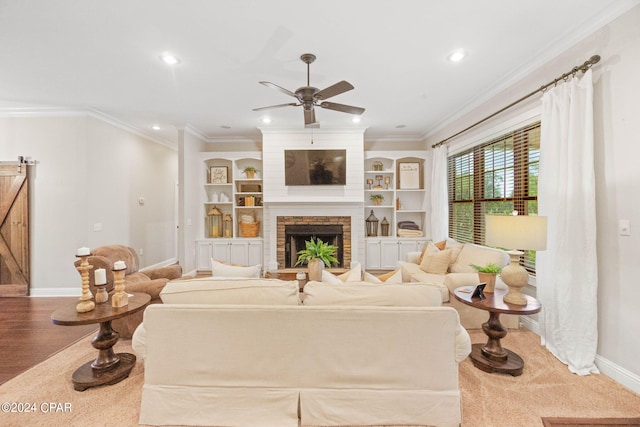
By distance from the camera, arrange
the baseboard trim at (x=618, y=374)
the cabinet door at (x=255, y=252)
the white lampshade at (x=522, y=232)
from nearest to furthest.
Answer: the baseboard trim at (x=618, y=374)
the white lampshade at (x=522, y=232)
the cabinet door at (x=255, y=252)

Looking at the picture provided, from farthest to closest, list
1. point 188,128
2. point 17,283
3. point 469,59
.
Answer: point 188,128 < point 17,283 < point 469,59

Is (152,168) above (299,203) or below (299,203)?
above

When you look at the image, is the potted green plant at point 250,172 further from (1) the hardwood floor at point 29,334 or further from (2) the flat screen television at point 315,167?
(1) the hardwood floor at point 29,334

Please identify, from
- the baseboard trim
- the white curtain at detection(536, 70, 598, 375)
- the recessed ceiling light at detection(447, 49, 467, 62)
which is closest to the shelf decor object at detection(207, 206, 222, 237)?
the recessed ceiling light at detection(447, 49, 467, 62)

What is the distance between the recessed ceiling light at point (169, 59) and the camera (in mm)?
2767

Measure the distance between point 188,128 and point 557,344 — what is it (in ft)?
19.6

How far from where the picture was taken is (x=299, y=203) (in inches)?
215

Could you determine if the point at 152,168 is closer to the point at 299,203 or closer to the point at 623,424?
the point at 299,203

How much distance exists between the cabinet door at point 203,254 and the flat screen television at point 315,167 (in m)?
2.09

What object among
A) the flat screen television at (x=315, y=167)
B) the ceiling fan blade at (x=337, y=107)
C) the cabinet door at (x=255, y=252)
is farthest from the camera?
the cabinet door at (x=255, y=252)

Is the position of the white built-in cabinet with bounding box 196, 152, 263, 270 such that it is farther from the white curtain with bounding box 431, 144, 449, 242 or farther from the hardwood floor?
the white curtain with bounding box 431, 144, 449, 242

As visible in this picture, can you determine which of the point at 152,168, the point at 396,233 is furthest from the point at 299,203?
the point at 152,168

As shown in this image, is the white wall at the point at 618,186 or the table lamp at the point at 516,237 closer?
the white wall at the point at 618,186

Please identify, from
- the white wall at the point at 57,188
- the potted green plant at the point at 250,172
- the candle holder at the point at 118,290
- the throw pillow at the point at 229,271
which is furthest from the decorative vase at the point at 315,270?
the white wall at the point at 57,188
